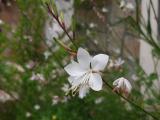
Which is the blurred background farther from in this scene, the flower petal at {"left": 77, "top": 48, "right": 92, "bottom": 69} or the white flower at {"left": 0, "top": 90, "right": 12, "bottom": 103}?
the flower petal at {"left": 77, "top": 48, "right": 92, "bottom": 69}

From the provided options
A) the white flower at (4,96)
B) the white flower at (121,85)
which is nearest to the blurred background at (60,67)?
the white flower at (4,96)

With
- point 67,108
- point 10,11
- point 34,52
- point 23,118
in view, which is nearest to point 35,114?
point 23,118

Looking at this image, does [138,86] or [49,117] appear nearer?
[49,117]

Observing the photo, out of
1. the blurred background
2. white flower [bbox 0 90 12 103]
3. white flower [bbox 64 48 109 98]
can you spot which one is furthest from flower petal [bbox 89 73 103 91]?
white flower [bbox 0 90 12 103]

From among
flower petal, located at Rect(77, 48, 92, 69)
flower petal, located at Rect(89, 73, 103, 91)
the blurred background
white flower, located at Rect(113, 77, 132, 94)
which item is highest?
the blurred background

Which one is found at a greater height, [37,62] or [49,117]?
[37,62]

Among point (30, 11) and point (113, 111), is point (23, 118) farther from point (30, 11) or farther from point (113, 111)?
point (30, 11)

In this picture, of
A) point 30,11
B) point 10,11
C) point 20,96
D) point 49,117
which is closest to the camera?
point 49,117

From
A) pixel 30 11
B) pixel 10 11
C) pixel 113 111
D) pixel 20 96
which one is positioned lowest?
pixel 113 111
